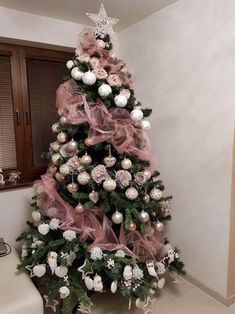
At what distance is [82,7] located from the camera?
6.78 ft

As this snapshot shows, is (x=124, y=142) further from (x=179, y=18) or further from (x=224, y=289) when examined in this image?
(x=224, y=289)

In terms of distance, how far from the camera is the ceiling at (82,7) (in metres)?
1.97

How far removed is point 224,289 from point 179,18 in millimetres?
2032

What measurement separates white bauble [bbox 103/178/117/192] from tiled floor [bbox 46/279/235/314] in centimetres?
95

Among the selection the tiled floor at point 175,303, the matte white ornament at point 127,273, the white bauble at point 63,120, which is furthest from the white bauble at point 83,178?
the tiled floor at point 175,303

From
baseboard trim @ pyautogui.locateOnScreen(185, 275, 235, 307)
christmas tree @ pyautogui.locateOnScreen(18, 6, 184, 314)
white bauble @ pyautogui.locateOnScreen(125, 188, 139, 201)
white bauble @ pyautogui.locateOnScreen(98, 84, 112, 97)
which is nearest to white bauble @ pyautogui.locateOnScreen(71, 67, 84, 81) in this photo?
christmas tree @ pyautogui.locateOnScreen(18, 6, 184, 314)

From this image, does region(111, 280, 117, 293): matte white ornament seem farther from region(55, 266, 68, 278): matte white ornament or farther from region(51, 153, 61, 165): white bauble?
region(51, 153, 61, 165): white bauble

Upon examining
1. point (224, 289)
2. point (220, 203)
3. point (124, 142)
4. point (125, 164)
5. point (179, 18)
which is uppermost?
point (179, 18)

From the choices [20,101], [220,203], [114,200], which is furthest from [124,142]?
[20,101]

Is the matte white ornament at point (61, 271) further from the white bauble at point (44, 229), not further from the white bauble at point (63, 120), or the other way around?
the white bauble at point (63, 120)

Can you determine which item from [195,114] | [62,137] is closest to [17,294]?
[62,137]

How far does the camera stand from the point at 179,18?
198 centimetres

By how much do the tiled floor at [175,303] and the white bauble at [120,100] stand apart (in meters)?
1.43

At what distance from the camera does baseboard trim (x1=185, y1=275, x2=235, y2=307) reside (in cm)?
191
